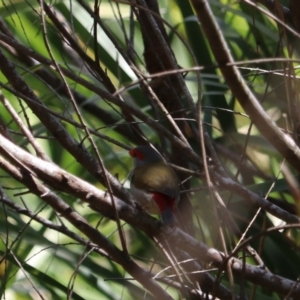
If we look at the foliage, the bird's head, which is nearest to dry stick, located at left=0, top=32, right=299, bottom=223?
the foliage

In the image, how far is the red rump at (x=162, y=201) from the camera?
2418 mm

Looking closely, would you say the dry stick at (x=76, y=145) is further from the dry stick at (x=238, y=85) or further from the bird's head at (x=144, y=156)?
the bird's head at (x=144, y=156)

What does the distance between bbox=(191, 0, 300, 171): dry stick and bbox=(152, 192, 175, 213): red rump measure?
116 centimetres

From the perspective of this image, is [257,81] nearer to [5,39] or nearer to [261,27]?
[261,27]

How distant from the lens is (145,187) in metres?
2.58

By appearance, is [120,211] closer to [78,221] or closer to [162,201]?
[78,221]

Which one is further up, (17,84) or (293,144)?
(17,84)

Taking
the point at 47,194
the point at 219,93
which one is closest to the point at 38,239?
the point at 47,194

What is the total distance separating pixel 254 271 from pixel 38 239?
0.86m

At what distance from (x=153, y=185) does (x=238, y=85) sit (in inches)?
58.1

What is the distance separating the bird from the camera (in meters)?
2.43

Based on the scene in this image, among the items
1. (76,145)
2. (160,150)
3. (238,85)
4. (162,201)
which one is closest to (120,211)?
(76,145)

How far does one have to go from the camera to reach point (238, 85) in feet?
3.60

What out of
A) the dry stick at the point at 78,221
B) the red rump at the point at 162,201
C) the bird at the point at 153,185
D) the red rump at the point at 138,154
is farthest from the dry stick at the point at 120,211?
the red rump at the point at 138,154
